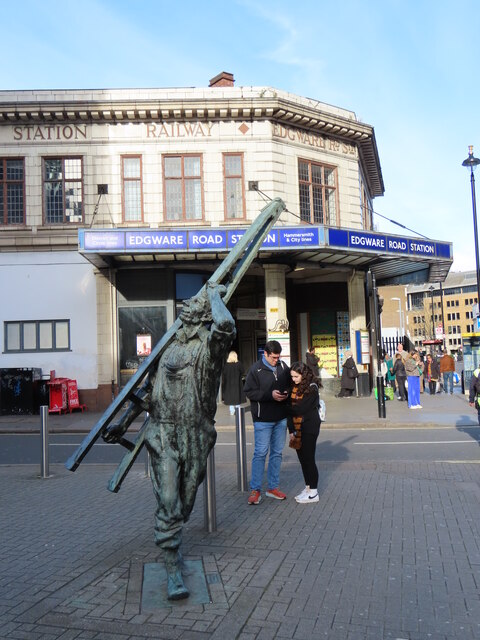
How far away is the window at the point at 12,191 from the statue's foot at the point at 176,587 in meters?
18.0

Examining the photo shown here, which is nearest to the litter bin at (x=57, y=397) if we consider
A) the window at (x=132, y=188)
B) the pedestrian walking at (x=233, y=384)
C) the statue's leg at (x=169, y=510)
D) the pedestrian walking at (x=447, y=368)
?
the window at (x=132, y=188)

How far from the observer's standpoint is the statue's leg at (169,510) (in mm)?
4172

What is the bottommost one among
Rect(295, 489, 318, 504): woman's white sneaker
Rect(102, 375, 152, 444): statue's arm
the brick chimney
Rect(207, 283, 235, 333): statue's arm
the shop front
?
Rect(295, 489, 318, 504): woman's white sneaker

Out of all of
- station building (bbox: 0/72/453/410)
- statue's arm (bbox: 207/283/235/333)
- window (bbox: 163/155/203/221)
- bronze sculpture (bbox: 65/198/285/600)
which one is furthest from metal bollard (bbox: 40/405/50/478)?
window (bbox: 163/155/203/221)

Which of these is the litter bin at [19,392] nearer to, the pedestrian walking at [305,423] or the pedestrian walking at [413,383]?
the pedestrian walking at [413,383]

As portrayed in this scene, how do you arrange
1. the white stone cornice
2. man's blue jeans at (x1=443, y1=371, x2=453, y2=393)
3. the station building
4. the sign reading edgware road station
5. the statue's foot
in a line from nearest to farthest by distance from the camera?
the statue's foot, the sign reading edgware road station, the white stone cornice, the station building, man's blue jeans at (x1=443, y1=371, x2=453, y2=393)

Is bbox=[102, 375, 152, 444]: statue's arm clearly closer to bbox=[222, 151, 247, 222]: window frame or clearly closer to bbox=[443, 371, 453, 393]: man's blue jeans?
bbox=[222, 151, 247, 222]: window frame

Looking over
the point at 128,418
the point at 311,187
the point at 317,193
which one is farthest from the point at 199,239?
the point at 128,418

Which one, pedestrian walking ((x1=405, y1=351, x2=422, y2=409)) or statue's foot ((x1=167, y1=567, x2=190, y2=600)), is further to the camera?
pedestrian walking ((x1=405, y1=351, x2=422, y2=409))

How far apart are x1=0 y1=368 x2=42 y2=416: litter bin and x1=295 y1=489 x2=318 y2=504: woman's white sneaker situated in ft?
45.4

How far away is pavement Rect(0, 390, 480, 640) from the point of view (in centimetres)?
380

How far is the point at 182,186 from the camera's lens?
2014cm

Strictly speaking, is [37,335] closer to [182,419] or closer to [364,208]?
[364,208]

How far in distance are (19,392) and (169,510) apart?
16.0m
